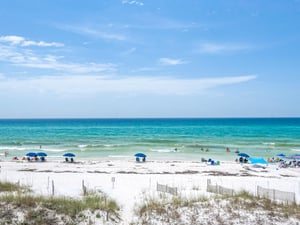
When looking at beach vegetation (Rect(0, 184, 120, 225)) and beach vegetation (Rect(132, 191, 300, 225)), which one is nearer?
beach vegetation (Rect(0, 184, 120, 225))

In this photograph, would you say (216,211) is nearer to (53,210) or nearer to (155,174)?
(53,210)

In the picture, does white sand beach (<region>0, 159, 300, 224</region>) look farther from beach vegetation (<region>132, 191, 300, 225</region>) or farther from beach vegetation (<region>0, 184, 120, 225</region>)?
beach vegetation (<region>132, 191, 300, 225</region>)

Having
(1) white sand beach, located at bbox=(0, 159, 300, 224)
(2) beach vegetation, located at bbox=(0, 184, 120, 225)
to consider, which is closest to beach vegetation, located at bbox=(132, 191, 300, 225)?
(2) beach vegetation, located at bbox=(0, 184, 120, 225)

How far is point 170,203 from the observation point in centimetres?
1013

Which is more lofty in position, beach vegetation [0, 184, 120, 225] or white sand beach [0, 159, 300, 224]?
beach vegetation [0, 184, 120, 225]

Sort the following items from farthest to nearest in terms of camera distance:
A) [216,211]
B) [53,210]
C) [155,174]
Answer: [155,174]
[216,211]
[53,210]

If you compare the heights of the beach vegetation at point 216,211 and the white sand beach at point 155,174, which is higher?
the beach vegetation at point 216,211


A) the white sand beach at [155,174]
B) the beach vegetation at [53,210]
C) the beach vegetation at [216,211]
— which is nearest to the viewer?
the beach vegetation at [53,210]

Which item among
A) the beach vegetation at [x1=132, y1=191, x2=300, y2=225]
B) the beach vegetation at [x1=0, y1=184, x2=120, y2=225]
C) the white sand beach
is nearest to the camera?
the beach vegetation at [x1=0, y1=184, x2=120, y2=225]

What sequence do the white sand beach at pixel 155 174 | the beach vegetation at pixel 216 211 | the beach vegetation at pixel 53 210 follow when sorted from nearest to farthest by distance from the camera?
the beach vegetation at pixel 53 210
the beach vegetation at pixel 216 211
the white sand beach at pixel 155 174

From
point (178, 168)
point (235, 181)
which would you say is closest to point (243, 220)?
point (235, 181)

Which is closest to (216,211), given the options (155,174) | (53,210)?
(53,210)

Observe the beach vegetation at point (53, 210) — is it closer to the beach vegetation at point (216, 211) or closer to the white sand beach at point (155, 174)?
the beach vegetation at point (216, 211)

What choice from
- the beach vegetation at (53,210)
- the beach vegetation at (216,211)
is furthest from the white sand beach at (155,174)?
the beach vegetation at (216,211)
